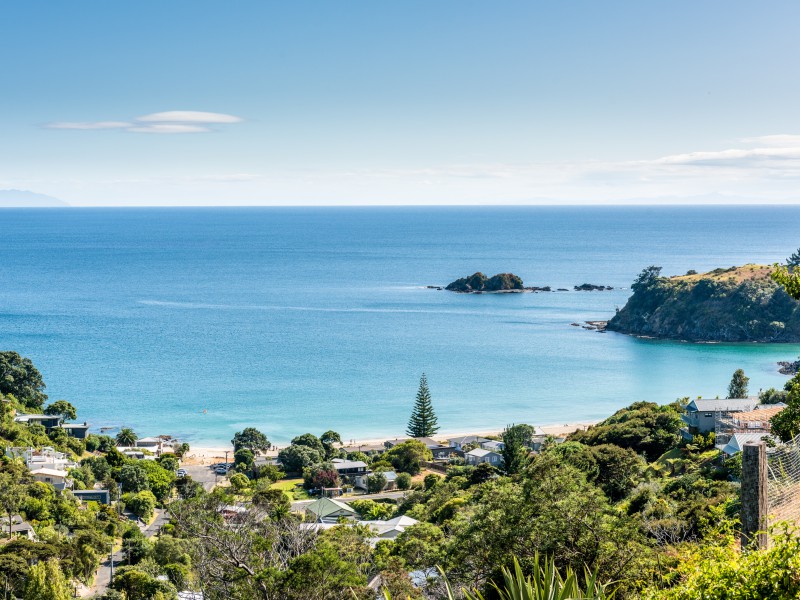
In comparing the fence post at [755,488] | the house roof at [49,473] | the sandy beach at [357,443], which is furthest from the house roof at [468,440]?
the fence post at [755,488]

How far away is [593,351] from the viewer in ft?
244

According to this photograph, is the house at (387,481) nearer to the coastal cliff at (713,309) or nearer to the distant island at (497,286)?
the coastal cliff at (713,309)

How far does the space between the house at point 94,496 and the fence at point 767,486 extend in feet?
102

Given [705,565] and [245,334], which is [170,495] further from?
[245,334]

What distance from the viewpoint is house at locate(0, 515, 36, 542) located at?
2891 centimetres

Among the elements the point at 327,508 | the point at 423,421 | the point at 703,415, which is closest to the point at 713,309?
the point at 423,421

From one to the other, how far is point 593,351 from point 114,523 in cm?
5056

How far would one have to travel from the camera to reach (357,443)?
48062 mm

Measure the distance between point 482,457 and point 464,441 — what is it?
4.71 m

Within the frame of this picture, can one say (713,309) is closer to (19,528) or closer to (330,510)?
(330,510)

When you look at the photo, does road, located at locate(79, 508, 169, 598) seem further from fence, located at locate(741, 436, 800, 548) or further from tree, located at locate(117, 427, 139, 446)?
fence, located at locate(741, 436, 800, 548)

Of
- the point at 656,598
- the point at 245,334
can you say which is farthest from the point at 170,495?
the point at 245,334

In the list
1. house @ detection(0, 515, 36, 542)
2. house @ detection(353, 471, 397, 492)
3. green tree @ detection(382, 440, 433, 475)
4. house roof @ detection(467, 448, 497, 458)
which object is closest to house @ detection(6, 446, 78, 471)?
house @ detection(0, 515, 36, 542)

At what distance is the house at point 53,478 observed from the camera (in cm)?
3544
